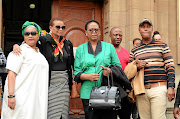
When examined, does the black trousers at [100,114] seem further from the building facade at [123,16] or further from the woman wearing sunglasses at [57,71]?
the building facade at [123,16]

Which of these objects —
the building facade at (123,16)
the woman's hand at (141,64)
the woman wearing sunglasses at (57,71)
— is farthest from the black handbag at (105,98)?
the building facade at (123,16)

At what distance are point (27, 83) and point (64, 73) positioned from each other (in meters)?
0.66

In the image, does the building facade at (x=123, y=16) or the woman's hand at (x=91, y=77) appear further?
the building facade at (x=123, y=16)

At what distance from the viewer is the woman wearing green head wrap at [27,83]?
14.0ft

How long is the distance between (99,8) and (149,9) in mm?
1453

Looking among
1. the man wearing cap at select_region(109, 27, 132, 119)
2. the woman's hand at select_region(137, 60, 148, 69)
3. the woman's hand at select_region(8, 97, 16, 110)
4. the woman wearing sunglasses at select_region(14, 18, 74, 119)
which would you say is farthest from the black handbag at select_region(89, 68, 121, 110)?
the woman's hand at select_region(8, 97, 16, 110)

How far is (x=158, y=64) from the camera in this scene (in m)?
4.94

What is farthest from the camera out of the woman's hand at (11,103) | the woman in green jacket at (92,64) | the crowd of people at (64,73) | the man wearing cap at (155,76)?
the man wearing cap at (155,76)

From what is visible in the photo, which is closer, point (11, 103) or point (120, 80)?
point (11, 103)

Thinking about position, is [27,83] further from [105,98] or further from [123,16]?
[123,16]

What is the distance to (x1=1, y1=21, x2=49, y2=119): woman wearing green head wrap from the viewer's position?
427cm

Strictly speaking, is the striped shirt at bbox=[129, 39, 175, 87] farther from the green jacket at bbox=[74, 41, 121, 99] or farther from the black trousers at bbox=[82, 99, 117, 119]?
the black trousers at bbox=[82, 99, 117, 119]

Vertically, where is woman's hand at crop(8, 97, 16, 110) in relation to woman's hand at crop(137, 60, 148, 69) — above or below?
below

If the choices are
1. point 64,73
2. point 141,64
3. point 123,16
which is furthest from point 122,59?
point 123,16
